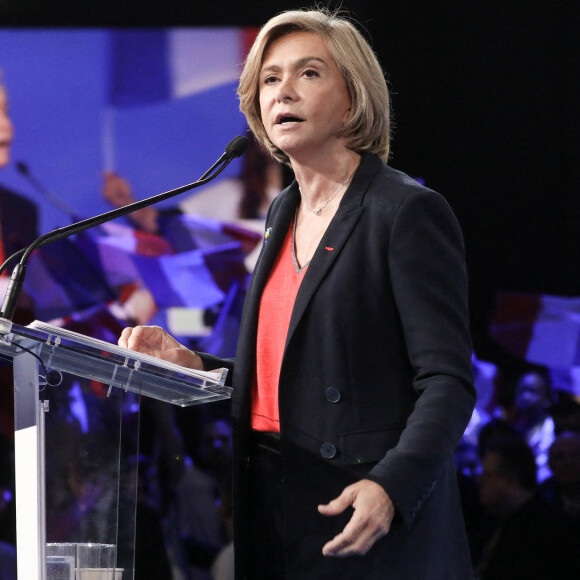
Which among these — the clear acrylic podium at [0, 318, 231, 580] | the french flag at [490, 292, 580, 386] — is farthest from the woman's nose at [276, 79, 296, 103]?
the french flag at [490, 292, 580, 386]

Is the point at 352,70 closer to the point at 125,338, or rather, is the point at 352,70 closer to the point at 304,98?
the point at 304,98

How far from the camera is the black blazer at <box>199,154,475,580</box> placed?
131 cm

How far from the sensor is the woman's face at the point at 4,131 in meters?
3.39

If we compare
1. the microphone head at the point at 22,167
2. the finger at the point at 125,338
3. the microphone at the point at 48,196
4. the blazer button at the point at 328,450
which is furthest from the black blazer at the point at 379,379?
the microphone head at the point at 22,167

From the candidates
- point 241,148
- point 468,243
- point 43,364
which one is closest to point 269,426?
Result: point 43,364

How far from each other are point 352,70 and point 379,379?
65 cm

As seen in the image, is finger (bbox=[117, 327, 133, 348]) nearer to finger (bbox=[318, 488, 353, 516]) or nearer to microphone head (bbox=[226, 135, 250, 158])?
microphone head (bbox=[226, 135, 250, 158])

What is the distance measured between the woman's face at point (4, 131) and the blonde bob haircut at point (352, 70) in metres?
1.92

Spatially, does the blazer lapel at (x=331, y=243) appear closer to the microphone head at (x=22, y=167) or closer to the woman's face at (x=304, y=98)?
the woman's face at (x=304, y=98)

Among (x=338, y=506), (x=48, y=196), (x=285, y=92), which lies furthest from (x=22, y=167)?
(x=338, y=506)

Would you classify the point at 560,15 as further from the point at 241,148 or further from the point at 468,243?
the point at 241,148

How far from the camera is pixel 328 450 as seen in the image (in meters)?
1.37

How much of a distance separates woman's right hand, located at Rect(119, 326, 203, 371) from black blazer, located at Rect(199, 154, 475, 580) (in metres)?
0.26

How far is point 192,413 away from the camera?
2.12 metres
